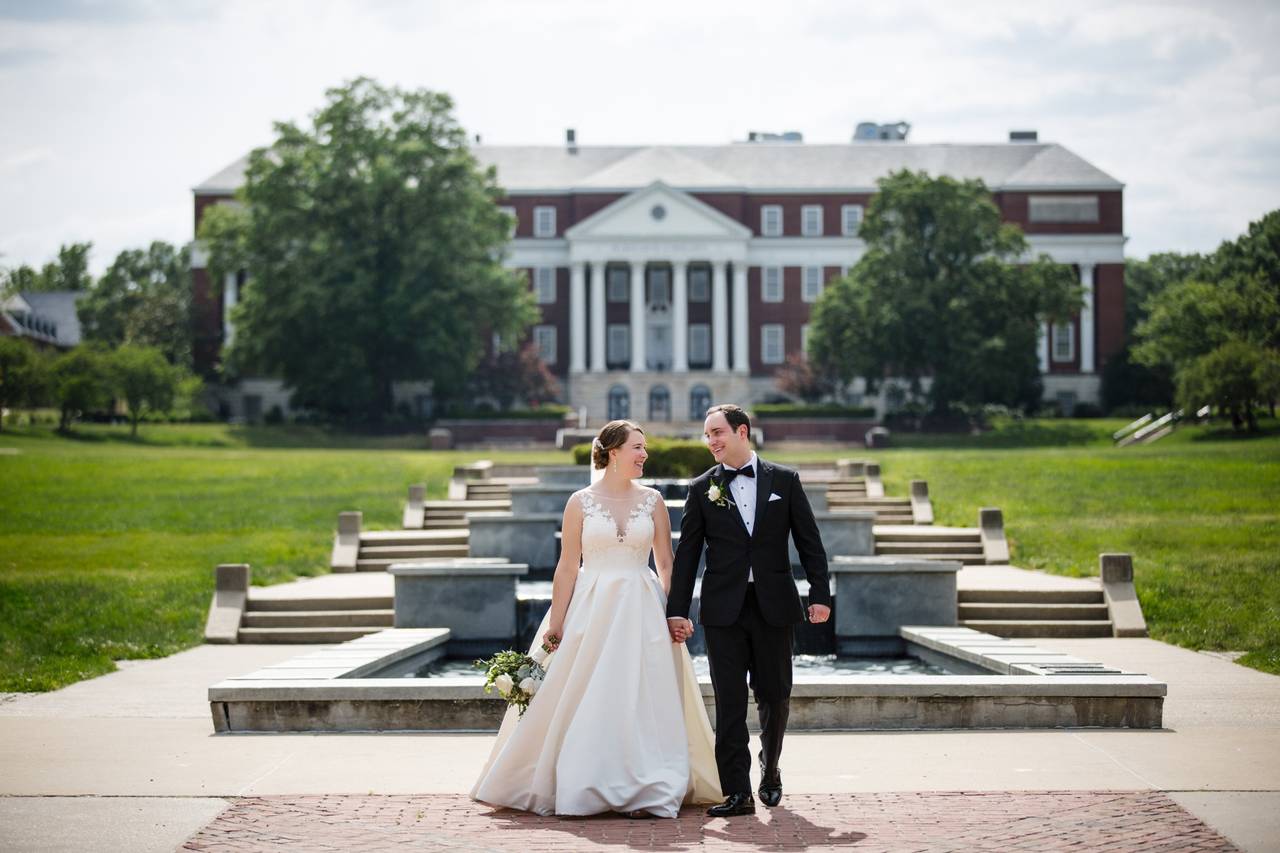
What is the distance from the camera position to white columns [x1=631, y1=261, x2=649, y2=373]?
3103 inches

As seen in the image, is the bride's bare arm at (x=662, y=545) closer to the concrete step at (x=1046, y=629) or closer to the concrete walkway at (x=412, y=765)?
the concrete walkway at (x=412, y=765)

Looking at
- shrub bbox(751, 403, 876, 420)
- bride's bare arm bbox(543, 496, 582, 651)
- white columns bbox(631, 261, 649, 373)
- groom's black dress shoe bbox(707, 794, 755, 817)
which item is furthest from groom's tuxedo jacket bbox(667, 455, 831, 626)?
white columns bbox(631, 261, 649, 373)

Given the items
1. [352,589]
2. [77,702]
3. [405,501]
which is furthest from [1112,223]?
[77,702]

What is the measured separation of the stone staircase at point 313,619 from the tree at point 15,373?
41027 mm

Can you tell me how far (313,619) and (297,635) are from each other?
0.34 metres

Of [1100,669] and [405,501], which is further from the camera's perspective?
[405,501]

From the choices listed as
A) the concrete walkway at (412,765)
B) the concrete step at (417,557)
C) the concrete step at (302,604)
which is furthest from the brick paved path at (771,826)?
the concrete step at (417,557)

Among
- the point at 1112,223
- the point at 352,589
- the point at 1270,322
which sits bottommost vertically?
the point at 352,589

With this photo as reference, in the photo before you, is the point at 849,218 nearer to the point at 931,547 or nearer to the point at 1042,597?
the point at 931,547

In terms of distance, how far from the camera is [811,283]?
82.6 metres

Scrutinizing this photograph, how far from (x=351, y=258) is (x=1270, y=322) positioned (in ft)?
114

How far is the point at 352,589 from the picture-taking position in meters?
18.9

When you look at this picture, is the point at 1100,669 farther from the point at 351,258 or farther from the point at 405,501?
the point at 351,258

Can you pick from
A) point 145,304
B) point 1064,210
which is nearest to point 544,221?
point 145,304
